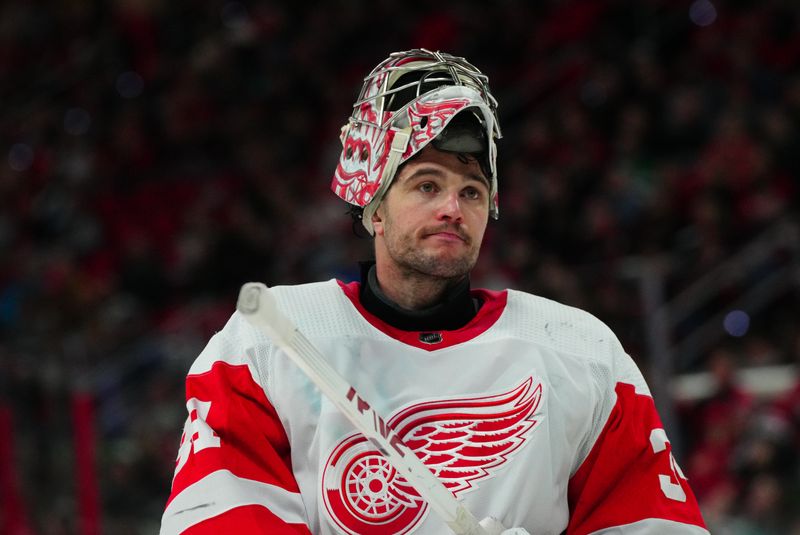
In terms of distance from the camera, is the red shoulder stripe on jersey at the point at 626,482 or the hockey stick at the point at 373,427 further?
the red shoulder stripe on jersey at the point at 626,482

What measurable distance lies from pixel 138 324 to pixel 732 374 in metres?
2.69

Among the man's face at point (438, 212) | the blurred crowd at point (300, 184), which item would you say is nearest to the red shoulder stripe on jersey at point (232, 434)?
the man's face at point (438, 212)

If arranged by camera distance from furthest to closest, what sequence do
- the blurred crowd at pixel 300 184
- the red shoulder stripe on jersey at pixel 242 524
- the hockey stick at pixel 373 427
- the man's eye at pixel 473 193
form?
the blurred crowd at pixel 300 184 < the man's eye at pixel 473 193 < the red shoulder stripe on jersey at pixel 242 524 < the hockey stick at pixel 373 427

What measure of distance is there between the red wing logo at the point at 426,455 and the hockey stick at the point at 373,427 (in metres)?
0.09

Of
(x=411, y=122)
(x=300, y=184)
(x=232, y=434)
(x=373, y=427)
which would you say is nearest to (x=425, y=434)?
(x=373, y=427)

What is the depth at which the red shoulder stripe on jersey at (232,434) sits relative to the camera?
1968 mm

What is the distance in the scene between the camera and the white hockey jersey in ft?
6.47

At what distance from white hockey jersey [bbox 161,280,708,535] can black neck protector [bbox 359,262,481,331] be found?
0.9 inches

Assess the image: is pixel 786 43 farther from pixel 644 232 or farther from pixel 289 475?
pixel 289 475

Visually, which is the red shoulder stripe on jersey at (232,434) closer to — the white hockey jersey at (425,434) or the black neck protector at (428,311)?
the white hockey jersey at (425,434)

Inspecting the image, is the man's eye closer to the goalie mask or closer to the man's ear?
the goalie mask

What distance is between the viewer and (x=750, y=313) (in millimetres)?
4664

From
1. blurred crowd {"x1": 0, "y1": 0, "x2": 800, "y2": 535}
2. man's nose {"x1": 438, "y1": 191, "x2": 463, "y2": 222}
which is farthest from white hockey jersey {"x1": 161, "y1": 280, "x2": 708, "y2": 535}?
blurred crowd {"x1": 0, "y1": 0, "x2": 800, "y2": 535}

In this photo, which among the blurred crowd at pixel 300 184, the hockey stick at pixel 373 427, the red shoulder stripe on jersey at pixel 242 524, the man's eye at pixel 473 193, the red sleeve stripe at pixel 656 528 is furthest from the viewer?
the blurred crowd at pixel 300 184
